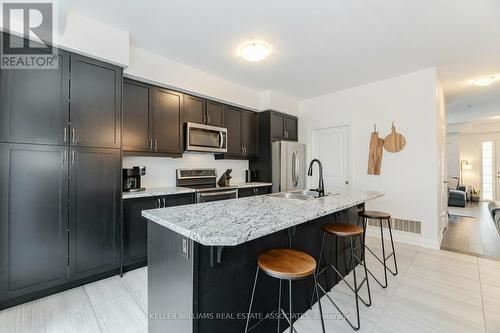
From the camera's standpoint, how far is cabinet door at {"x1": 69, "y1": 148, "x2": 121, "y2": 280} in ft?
7.22

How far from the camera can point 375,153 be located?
3832 millimetres

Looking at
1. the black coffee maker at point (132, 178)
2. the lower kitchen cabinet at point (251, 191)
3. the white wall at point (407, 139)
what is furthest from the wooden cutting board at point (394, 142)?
the black coffee maker at point (132, 178)

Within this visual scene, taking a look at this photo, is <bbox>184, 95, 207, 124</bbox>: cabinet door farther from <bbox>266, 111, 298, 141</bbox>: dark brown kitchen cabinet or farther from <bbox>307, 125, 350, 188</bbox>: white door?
<bbox>307, 125, 350, 188</bbox>: white door

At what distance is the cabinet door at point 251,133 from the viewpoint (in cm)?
430

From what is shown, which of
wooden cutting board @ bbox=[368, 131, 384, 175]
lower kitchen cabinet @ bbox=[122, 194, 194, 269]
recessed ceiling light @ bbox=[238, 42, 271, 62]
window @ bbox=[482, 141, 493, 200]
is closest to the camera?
lower kitchen cabinet @ bbox=[122, 194, 194, 269]

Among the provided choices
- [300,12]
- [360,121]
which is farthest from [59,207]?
[360,121]

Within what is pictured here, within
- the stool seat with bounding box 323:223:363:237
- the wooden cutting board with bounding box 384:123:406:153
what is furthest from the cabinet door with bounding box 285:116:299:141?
the stool seat with bounding box 323:223:363:237

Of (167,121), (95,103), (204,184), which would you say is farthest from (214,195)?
(95,103)

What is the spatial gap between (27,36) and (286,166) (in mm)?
3766

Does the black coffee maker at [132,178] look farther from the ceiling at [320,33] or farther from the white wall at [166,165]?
the ceiling at [320,33]

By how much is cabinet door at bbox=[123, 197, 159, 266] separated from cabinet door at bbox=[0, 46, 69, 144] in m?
0.96

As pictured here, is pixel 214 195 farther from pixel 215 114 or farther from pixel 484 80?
pixel 484 80

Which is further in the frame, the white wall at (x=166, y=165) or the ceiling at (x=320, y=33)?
the white wall at (x=166, y=165)

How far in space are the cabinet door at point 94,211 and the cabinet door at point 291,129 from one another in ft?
10.7
